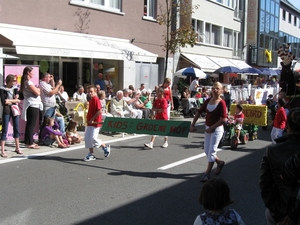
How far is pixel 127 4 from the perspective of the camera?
19.2m

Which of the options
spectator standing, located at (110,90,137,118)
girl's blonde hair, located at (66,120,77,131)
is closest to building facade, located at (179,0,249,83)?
spectator standing, located at (110,90,137,118)

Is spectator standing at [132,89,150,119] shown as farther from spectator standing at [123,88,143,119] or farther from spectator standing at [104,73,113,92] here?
spectator standing at [104,73,113,92]

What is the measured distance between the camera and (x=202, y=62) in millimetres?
25609

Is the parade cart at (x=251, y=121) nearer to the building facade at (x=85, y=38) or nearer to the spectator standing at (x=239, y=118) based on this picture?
the spectator standing at (x=239, y=118)

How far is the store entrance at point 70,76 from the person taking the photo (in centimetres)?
1706

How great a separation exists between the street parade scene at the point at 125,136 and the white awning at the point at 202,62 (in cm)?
329

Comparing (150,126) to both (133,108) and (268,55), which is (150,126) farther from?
(268,55)

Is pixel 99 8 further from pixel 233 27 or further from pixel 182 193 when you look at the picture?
pixel 233 27

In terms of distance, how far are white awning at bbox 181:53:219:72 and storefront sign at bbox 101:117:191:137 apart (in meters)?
17.7

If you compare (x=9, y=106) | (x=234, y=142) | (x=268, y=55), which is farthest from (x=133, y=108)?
(x=268, y=55)

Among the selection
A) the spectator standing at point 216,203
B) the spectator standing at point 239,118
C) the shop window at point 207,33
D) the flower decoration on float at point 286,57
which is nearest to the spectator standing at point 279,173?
the spectator standing at point 216,203

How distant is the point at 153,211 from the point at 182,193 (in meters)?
0.96

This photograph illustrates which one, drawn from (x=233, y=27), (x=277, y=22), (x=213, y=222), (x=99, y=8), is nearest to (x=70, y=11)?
(x=99, y=8)

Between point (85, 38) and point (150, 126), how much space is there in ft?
33.9
